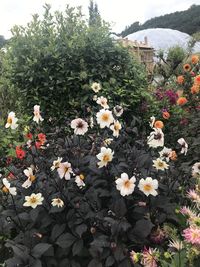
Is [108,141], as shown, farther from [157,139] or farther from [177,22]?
[177,22]

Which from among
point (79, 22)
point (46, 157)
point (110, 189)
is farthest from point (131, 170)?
point (79, 22)

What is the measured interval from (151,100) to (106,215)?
2702 millimetres

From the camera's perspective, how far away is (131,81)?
4648 millimetres

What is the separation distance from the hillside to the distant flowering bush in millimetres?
28206

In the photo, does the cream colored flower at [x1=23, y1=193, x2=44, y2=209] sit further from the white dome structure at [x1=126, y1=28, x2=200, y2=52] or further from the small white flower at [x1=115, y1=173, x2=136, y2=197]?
the white dome structure at [x1=126, y1=28, x2=200, y2=52]

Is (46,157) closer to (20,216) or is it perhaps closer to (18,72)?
(20,216)

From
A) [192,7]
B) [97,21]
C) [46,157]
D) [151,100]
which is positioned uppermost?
[97,21]

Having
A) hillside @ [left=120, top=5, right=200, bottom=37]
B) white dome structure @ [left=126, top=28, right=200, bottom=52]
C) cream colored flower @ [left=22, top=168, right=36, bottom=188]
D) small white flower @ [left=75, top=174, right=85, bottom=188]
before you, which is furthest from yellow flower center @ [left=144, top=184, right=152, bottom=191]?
hillside @ [left=120, top=5, right=200, bottom=37]

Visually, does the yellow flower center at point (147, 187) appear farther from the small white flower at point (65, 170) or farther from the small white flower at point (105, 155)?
the small white flower at point (65, 170)

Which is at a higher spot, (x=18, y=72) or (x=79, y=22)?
(x=79, y=22)

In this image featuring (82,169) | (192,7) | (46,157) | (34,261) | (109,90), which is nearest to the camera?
(34,261)

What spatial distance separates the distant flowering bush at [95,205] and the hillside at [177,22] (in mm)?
28206

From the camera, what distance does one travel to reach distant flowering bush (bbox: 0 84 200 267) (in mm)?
2203

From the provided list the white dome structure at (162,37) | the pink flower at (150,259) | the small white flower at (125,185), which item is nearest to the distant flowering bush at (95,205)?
the small white flower at (125,185)
